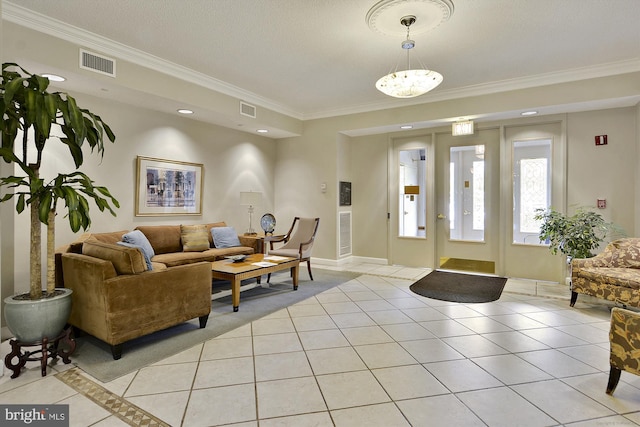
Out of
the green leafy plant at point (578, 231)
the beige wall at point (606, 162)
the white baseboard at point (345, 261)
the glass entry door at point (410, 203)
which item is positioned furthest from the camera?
the white baseboard at point (345, 261)

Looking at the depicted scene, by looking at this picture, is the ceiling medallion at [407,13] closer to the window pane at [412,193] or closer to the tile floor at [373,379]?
the tile floor at [373,379]

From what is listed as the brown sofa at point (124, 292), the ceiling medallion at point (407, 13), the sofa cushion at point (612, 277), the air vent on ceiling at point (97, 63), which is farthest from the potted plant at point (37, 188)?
the sofa cushion at point (612, 277)

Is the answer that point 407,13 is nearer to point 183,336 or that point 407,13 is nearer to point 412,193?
point 183,336

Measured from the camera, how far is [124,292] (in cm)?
267

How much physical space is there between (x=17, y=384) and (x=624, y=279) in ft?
17.6

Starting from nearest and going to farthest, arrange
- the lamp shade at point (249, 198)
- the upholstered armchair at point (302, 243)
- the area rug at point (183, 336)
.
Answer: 1. the area rug at point (183, 336)
2. the upholstered armchair at point (302, 243)
3. the lamp shade at point (249, 198)

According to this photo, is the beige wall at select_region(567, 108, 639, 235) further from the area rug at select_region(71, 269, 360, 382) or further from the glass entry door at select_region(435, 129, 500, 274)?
the area rug at select_region(71, 269, 360, 382)

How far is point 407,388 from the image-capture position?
7.50 ft

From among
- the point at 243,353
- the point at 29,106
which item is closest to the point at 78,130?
the point at 29,106

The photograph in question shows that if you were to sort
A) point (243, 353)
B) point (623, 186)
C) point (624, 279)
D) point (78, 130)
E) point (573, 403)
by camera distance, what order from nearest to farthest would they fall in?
point (573, 403) → point (78, 130) → point (243, 353) → point (624, 279) → point (623, 186)

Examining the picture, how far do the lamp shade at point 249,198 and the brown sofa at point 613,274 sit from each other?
4.68 m

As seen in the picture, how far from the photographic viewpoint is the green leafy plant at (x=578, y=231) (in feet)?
14.3

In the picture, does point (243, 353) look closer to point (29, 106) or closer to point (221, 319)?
point (221, 319)

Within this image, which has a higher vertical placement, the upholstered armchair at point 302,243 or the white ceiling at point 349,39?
the white ceiling at point 349,39
